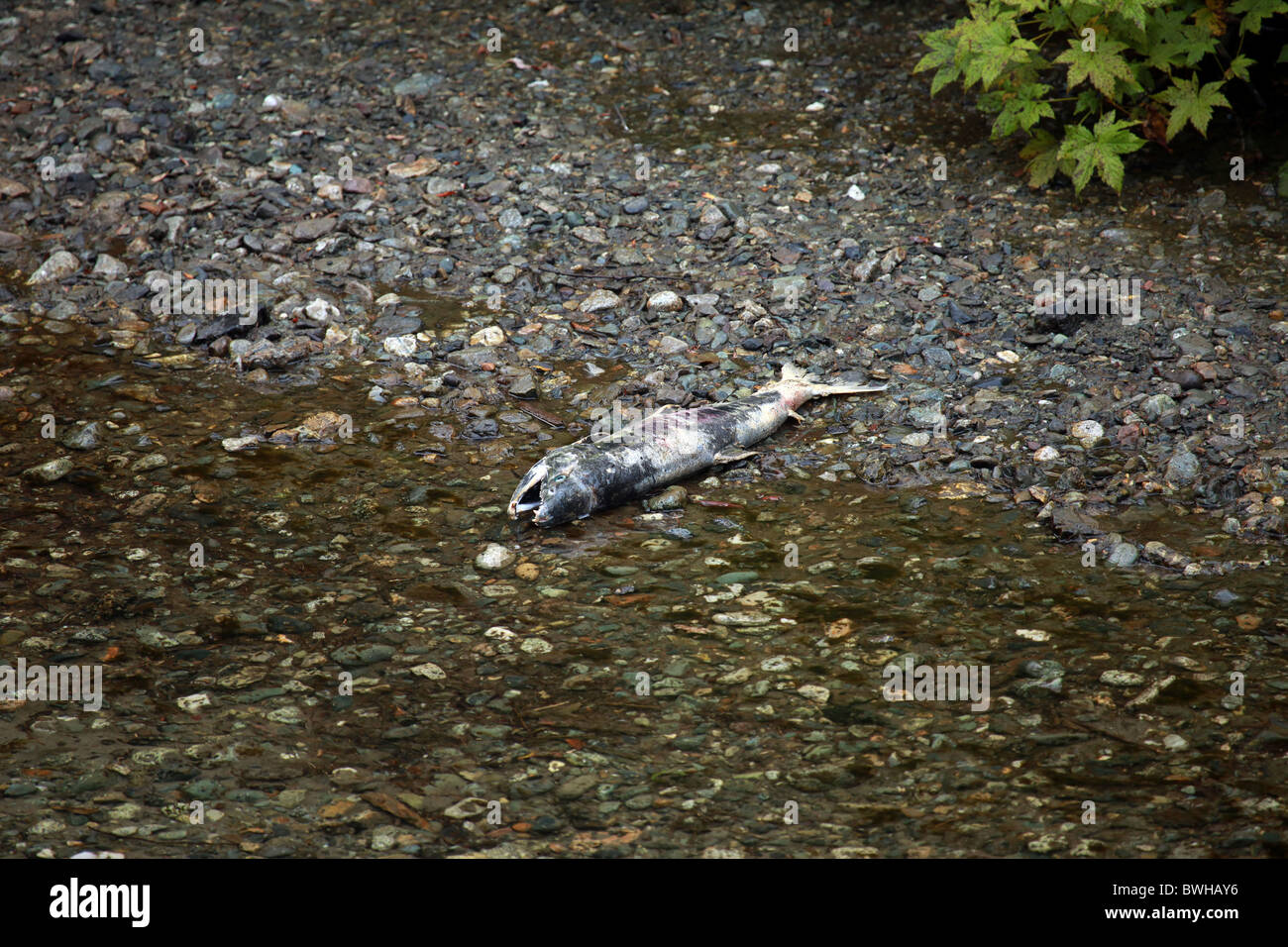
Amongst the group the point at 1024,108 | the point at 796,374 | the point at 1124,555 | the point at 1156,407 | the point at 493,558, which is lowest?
the point at 1124,555

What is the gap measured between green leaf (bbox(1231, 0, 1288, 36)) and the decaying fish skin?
367 cm

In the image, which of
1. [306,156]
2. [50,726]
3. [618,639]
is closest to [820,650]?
[618,639]

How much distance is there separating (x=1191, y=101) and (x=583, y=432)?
5.02 m

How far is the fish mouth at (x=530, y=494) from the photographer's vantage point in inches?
225

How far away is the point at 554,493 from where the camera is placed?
5637mm

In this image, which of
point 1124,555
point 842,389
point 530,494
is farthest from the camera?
point 842,389

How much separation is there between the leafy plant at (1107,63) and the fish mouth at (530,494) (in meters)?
4.35

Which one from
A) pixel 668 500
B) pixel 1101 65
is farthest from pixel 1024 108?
pixel 668 500

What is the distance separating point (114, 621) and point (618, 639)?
232cm

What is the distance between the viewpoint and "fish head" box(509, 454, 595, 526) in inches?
223

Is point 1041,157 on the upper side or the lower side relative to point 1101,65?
lower

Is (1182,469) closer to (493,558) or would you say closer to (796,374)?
(796,374)

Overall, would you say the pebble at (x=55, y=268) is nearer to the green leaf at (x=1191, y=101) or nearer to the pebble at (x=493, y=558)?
the pebble at (x=493, y=558)

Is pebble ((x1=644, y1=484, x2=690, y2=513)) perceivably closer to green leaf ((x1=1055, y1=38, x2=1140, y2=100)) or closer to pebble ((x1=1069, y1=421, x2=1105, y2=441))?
pebble ((x1=1069, y1=421, x2=1105, y2=441))
